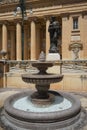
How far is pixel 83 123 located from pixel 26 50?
31.0 metres

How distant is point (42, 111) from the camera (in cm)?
779

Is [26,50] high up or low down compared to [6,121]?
up

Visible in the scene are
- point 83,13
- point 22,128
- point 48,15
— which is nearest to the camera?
point 22,128

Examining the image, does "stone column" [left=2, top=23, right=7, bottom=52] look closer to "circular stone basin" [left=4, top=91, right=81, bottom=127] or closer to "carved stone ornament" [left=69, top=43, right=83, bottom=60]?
"carved stone ornament" [left=69, top=43, right=83, bottom=60]

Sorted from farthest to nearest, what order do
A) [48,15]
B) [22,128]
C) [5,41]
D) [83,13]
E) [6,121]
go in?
1. [5,41]
2. [48,15]
3. [83,13]
4. [6,121]
5. [22,128]

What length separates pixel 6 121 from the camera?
744 centimetres

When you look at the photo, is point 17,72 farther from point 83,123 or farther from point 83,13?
point 83,13

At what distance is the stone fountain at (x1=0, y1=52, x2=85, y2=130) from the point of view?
679cm

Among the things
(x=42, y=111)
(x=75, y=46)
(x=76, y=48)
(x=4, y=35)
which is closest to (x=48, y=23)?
(x=75, y=46)

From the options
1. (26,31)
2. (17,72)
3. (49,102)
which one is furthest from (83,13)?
(49,102)

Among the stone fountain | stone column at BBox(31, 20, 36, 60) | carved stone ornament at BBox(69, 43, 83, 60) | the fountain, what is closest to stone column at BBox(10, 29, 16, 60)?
stone column at BBox(31, 20, 36, 60)

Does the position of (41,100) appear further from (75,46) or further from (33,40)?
(33,40)

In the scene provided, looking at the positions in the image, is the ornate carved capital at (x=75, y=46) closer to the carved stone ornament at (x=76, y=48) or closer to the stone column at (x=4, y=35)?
the carved stone ornament at (x=76, y=48)

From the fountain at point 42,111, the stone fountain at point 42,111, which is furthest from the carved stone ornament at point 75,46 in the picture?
the stone fountain at point 42,111
